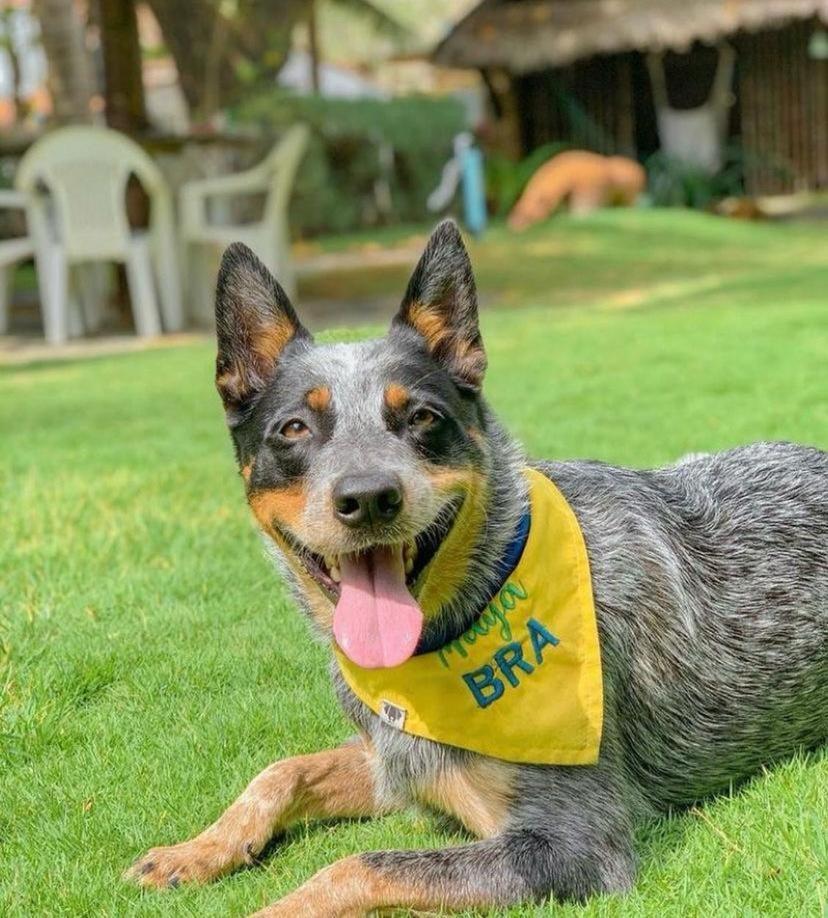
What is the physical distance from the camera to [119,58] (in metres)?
17.3

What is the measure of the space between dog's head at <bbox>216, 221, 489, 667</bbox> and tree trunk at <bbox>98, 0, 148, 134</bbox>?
14309 mm

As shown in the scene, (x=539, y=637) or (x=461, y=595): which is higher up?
(x=461, y=595)

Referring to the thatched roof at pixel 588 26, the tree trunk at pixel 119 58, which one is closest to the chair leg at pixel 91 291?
the tree trunk at pixel 119 58

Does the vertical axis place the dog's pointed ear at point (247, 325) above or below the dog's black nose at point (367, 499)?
above

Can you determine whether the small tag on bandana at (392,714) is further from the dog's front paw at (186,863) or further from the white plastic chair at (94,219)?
the white plastic chair at (94,219)

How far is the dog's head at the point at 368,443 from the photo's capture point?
3400 millimetres

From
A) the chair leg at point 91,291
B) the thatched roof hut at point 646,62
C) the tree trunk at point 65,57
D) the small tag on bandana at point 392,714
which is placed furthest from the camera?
the thatched roof hut at point 646,62

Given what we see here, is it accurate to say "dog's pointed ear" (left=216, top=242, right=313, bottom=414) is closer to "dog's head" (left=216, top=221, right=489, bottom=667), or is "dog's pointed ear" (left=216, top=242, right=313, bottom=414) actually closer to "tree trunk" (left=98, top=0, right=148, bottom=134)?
"dog's head" (left=216, top=221, right=489, bottom=667)

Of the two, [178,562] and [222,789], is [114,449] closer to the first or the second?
[178,562]

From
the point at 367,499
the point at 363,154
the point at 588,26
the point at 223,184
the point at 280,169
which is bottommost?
the point at 367,499

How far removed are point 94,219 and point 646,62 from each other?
19300 mm

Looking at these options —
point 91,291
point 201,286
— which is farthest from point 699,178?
point 91,291

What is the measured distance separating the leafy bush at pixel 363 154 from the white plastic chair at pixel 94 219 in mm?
13587

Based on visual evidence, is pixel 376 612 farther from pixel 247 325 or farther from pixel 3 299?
pixel 3 299
